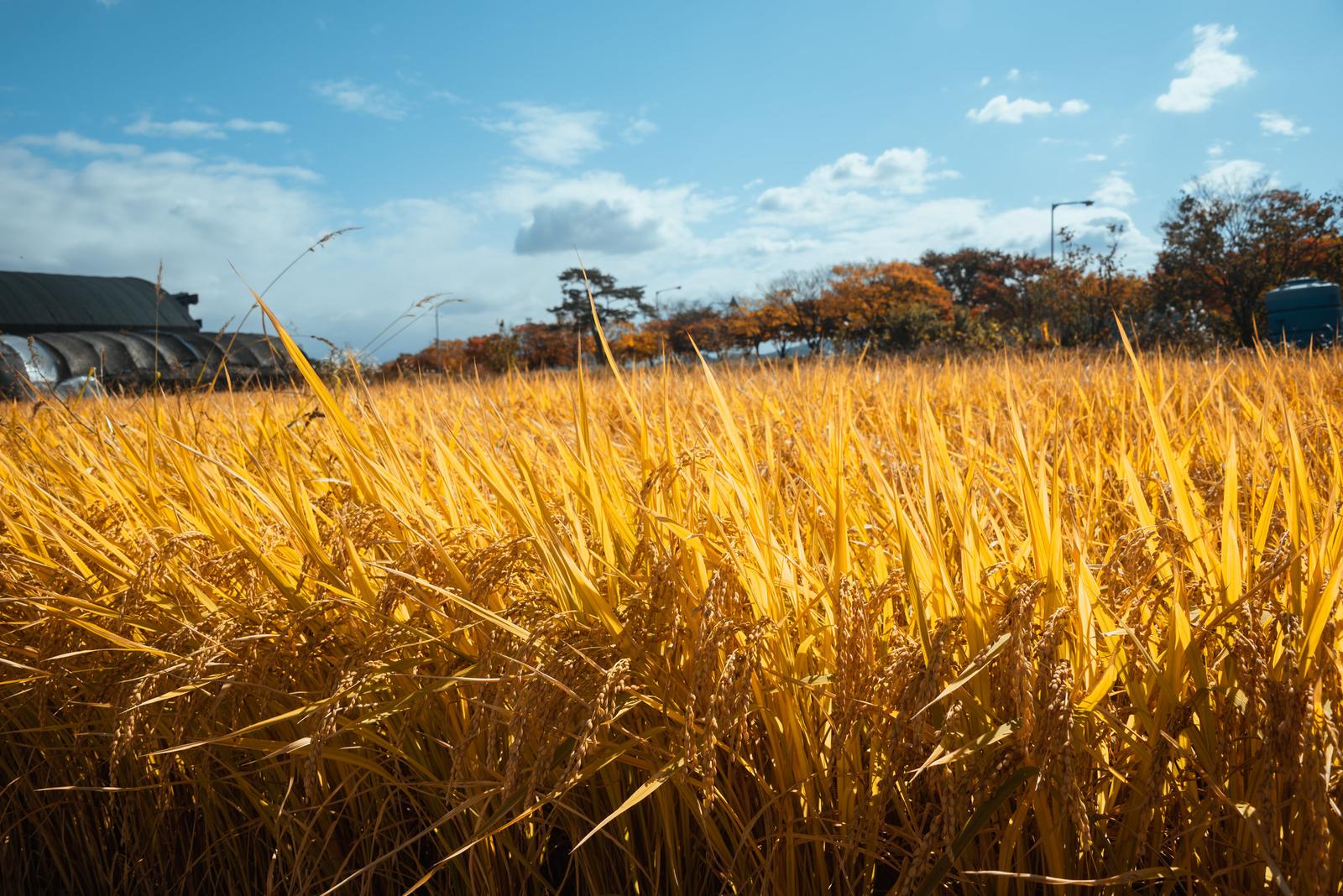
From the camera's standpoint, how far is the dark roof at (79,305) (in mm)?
16578

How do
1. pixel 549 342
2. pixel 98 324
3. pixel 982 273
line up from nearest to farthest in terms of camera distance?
pixel 98 324
pixel 549 342
pixel 982 273

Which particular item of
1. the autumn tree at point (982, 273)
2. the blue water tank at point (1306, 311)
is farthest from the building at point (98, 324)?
the autumn tree at point (982, 273)

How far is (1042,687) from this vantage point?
31.2 inches

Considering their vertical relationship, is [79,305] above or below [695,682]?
above

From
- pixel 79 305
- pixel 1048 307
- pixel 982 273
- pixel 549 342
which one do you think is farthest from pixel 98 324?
pixel 982 273

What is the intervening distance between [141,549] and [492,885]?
1.02 meters

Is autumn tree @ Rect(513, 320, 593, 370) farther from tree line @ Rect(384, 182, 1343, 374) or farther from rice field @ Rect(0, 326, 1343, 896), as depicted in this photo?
rice field @ Rect(0, 326, 1343, 896)

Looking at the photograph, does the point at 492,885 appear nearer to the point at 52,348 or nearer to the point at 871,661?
the point at 871,661

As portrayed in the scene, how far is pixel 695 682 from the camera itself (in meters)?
0.88

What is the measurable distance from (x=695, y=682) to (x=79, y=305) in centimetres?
2135

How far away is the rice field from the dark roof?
670 inches

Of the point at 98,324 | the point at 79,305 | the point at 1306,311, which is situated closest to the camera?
the point at 1306,311

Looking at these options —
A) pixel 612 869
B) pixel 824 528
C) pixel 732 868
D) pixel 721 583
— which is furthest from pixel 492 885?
pixel 824 528

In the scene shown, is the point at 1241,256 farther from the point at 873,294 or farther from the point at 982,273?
the point at 982,273
